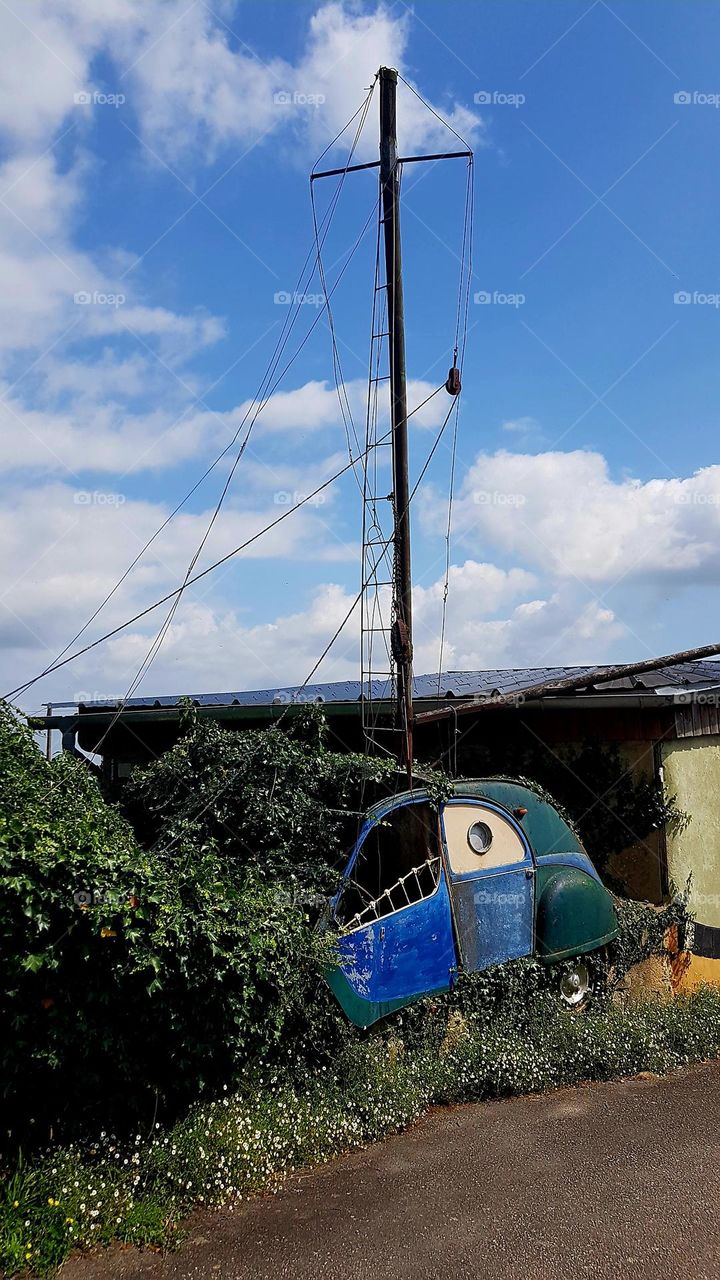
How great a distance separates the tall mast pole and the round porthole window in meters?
1.37

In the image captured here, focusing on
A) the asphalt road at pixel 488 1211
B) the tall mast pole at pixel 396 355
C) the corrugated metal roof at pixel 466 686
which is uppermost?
the tall mast pole at pixel 396 355

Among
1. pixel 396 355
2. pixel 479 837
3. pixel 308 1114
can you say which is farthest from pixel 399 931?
pixel 396 355

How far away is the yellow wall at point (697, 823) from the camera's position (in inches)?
431

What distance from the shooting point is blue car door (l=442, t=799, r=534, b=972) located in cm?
812

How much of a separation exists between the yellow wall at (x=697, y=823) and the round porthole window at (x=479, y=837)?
137 inches

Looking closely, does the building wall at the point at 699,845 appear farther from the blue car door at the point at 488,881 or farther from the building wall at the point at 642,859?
the blue car door at the point at 488,881

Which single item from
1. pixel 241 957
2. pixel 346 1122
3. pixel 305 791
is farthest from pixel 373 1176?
pixel 305 791

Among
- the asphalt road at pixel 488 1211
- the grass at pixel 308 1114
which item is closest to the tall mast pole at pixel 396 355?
the grass at pixel 308 1114

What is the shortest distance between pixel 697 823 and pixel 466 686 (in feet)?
12.0

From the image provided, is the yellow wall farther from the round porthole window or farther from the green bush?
the green bush

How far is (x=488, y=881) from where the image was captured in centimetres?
830

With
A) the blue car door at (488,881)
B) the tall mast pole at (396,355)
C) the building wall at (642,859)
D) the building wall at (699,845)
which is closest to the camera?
the blue car door at (488,881)

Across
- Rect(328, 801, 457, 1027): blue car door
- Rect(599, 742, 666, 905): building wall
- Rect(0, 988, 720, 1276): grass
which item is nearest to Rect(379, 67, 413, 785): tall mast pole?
Rect(328, 801, 457, 1027): blue car door

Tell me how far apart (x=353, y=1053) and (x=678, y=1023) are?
409 cm
